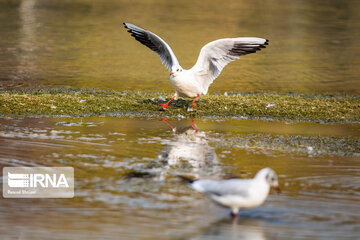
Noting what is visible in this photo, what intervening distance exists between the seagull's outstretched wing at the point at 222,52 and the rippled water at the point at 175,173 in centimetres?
130

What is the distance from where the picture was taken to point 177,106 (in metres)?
13.7

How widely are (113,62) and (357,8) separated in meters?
24.7

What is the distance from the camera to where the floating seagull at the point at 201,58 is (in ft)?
42.1

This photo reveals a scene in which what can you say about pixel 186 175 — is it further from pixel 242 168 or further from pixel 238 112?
pixel 238 112

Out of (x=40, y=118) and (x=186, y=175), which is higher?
(x=40, y=118)

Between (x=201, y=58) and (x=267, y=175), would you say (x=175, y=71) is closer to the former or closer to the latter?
(x=201, y=58)

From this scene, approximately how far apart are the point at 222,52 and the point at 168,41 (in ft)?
40.9

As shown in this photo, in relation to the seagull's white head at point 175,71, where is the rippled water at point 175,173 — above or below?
below

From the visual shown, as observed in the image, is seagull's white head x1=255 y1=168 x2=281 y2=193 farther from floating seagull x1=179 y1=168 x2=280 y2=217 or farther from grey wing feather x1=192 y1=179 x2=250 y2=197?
grey wing feather x1=192 y1=179 x2=250 y2=197

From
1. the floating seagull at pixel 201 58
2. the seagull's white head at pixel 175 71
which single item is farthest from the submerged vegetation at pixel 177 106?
the seagull's white head at pixel 175 71

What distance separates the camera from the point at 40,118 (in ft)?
39.6

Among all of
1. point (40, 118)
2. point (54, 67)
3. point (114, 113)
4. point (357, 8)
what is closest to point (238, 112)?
point (114, 113)

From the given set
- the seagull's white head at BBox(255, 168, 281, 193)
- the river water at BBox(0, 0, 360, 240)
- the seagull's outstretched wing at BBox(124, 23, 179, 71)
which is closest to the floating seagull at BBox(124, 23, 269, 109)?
the seagull's outstretched wing at BBox(124, 23, 179, 71)

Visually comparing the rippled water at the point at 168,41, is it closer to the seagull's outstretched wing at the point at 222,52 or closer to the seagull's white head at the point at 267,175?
the seagull's outstretched wing at the point at 222,52
